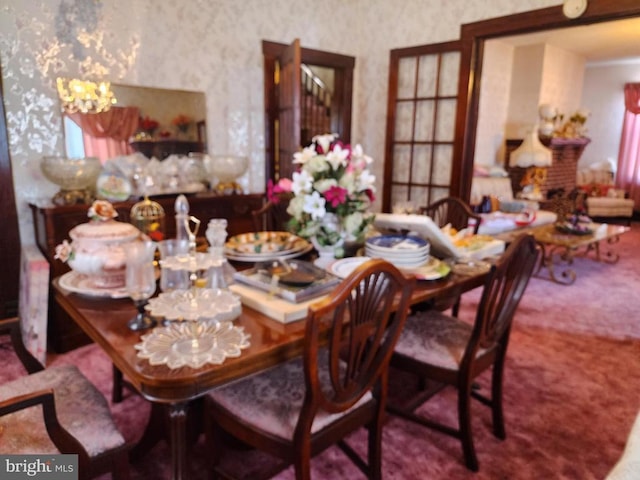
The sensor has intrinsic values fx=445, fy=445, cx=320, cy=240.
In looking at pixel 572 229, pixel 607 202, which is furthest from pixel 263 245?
pixel 607 202

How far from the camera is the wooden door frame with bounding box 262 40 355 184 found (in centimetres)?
371

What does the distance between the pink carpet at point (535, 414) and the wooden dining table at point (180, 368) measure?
0.72 meters

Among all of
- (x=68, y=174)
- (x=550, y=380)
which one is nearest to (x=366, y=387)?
(x=550, y=380)

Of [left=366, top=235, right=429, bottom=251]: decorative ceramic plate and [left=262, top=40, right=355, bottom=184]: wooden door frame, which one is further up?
[left=262, top=40, right=355, bottom=184]: wooden door frame

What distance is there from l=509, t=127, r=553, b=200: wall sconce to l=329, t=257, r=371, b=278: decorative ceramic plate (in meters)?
5.01

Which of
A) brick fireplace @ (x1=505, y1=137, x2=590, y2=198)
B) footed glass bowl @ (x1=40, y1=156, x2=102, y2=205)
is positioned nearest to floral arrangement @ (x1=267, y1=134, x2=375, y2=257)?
footed glass bowl @ (x1=40, y1=156, x2=102, y2=205)

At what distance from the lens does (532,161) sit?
5.86m

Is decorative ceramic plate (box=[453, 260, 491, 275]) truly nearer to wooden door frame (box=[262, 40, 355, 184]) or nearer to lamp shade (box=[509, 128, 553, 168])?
wooden door frame (box=[262, 40, 355, 184])

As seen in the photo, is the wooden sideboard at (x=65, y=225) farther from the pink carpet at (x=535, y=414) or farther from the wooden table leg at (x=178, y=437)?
the wooden table leg at (x=178, y=437)

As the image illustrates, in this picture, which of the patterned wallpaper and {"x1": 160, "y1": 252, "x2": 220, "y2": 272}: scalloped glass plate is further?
the patterned wallpaper

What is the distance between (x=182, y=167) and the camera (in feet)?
10.8

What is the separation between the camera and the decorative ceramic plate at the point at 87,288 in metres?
1.39

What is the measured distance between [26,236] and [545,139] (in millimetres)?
6184

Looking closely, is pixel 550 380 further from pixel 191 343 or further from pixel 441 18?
pixel 441 18
